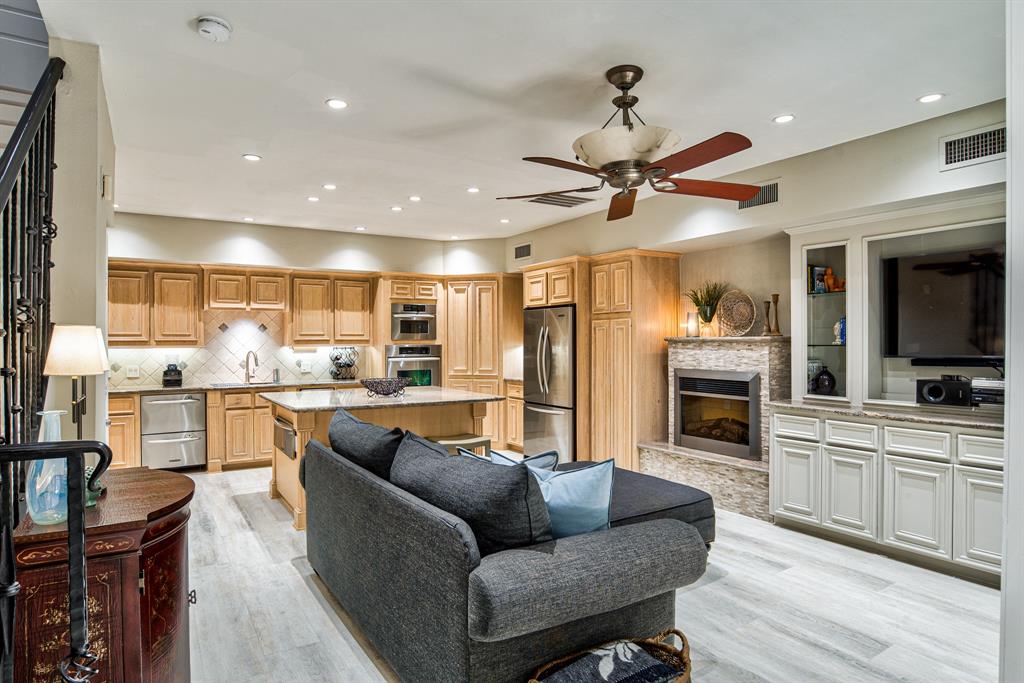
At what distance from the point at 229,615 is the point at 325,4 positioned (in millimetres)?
2884

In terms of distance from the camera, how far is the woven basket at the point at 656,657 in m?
1.86

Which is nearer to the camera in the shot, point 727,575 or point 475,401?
point 727,575

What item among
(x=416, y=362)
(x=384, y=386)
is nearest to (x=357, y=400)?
(x=384, y=386)

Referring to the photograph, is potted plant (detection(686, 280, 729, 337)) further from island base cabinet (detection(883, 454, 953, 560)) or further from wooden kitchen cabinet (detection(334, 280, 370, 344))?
wooden kitchen cabinet (detection(334, 280, 370, 344))

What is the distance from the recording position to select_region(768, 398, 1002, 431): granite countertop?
134 inches

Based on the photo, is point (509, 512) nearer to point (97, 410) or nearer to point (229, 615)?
point (229, 615)

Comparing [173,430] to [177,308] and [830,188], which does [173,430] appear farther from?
[830,188]

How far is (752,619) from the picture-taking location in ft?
9.64

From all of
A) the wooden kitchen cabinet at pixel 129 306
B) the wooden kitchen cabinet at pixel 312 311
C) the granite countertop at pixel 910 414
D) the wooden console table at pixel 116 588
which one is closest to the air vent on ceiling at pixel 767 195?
the granite countertop at pixel 910 414

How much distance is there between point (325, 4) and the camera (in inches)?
91.1

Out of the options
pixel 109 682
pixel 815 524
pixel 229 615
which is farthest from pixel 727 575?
pixel 109 682

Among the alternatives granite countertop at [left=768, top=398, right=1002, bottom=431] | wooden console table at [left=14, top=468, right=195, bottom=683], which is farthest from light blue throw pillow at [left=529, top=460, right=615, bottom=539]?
granite countertop at [left=768, top=398, right=1002, bottom=431]

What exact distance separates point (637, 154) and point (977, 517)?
2.81m

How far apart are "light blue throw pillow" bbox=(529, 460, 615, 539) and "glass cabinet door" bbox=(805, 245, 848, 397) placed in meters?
2.86
